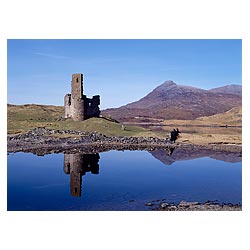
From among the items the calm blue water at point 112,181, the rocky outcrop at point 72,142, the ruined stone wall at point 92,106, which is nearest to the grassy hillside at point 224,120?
the ruined stone wall at point 92,106

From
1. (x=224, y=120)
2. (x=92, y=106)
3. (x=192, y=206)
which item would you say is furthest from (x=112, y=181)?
(x=224, y=120)

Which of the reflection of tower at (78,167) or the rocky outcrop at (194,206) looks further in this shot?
the reflection of tower at (78,167)

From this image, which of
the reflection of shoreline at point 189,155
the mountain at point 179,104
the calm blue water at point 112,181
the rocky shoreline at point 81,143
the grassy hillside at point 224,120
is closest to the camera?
the calm blue water at point 112,181

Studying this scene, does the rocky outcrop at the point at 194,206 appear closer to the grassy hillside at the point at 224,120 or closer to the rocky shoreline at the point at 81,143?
the rocky shoreline at the point at 81,143

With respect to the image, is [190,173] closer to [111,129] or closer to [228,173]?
[228,173]

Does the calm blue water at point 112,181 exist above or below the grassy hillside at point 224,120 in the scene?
below

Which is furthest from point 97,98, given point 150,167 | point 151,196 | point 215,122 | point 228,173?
point 215,122
